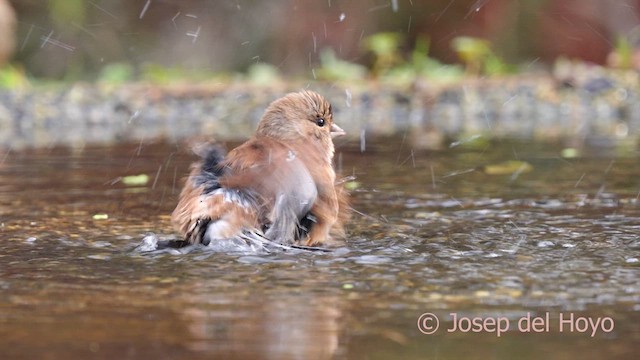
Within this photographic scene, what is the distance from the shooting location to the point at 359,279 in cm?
360

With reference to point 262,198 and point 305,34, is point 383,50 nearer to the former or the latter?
point 305,34

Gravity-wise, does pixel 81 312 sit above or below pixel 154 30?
below

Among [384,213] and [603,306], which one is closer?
[603,306]

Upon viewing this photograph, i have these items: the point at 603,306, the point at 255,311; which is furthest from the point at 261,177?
the point at 603,306

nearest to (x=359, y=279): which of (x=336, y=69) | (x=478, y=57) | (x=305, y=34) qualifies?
(x=336, y=69)

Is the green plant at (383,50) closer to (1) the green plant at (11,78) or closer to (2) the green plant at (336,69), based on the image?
(2) the green plant at (336,69)

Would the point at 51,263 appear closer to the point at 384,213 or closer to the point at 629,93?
the point at 384,213

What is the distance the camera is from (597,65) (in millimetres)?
13227

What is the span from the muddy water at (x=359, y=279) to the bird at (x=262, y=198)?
0.38ft

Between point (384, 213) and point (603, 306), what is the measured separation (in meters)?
2.18

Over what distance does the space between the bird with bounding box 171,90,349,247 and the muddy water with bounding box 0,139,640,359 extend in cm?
11

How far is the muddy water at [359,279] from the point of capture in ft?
9.14

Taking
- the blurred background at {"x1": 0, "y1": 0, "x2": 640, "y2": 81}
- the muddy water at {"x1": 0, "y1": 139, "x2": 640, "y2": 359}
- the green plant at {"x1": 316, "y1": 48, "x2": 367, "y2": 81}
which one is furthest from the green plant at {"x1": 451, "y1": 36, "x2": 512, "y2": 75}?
the muddy water at {"x1": 0, "y1": 139, "x2": 640, "y2": 359}

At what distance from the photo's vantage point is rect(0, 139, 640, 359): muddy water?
2787 mm
